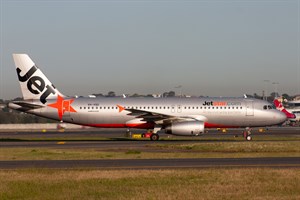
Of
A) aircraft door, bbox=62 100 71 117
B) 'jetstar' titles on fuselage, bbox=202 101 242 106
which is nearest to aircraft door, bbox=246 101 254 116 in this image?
'jetstar' titles on fuselage, bbox=202 101 242 106

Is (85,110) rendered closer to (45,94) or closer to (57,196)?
(45,94)

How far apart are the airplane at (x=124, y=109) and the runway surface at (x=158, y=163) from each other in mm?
24213

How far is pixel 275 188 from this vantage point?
2244 cm

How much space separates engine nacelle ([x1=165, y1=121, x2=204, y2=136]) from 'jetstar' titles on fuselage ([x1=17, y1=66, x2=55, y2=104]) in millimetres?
12919

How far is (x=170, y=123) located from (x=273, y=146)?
16.7 m

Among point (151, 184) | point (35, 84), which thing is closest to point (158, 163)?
point (151, 184)

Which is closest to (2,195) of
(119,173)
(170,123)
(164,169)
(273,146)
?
(119,173)

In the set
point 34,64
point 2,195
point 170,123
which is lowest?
point 2,195

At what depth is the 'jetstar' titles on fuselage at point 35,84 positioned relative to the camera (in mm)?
59531

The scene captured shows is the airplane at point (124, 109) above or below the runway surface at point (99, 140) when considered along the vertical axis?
above

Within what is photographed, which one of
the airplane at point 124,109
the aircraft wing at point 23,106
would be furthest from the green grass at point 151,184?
the airplane at point 124,109

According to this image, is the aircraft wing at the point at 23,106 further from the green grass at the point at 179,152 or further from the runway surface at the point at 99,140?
the green grass at the point at 179,152

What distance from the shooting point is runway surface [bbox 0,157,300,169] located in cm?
3112

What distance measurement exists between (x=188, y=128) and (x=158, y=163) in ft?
80.5
